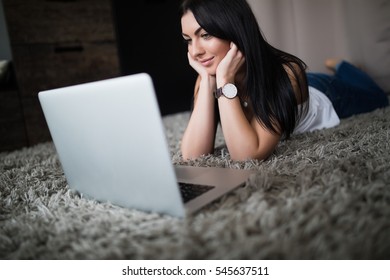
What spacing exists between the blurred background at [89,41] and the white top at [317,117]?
1.80ft

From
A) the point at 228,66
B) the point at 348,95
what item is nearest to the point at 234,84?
the point at 228,66

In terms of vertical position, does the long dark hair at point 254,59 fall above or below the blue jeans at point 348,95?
above

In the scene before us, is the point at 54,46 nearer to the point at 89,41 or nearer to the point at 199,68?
the point at 89,41

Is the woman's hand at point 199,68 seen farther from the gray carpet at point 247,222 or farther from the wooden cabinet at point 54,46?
the wooden cabinet at point 54,46

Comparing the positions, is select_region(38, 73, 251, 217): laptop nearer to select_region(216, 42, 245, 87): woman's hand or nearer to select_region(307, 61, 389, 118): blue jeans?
select_region(216, 42, 245, 87): woman's hand

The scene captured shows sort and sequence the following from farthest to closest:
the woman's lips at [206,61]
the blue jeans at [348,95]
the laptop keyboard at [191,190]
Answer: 1. the blue jeans at [348,95]
2. the woman's lips at [206,61]
3. the laptop keyboard at [191,190]

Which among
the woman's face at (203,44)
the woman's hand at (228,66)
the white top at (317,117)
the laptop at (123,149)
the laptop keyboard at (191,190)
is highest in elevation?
the woman's face at (203,44)

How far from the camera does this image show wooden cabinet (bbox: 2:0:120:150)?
5.59 feet

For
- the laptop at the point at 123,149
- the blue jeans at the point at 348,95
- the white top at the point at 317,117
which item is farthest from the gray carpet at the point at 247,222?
the blue jeans at the point at 348,95

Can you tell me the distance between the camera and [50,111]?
584 millimetres

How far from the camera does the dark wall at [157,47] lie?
6.95ft

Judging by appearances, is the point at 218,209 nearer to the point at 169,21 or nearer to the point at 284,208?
the point at 284,208
